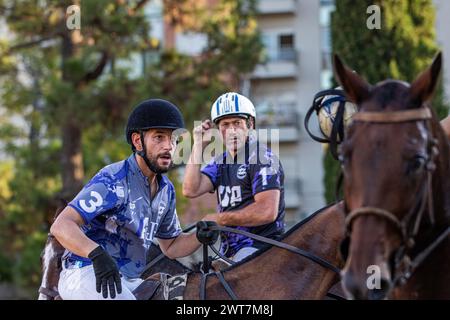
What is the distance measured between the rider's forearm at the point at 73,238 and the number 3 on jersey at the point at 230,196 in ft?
Result: 5.38

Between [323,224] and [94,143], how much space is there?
1793 cm

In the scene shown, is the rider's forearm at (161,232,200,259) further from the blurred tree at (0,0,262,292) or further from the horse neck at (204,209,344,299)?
the blurred tree at (0,0,262,292)

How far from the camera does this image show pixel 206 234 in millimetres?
6059

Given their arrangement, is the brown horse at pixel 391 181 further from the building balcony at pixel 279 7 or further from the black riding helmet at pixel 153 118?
the building balcony at pixel 279 7

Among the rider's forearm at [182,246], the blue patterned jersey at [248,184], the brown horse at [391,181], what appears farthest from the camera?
the blue patterned jersey at [248,184]

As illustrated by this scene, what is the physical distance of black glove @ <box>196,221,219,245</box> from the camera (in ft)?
19.9

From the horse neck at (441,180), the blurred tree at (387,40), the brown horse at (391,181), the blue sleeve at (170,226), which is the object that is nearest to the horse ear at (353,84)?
the brown horse at (391,181)

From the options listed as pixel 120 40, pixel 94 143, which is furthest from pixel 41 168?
pixel 120 40

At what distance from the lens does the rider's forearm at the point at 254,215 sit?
636cm

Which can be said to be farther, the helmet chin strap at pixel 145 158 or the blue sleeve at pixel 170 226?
the blue sleeve at pixel 170 226

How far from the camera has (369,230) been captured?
3.87 meters

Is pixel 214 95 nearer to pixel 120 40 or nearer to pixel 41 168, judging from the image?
pixel 120 40

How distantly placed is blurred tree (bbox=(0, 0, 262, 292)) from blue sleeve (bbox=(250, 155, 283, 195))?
43.6ft

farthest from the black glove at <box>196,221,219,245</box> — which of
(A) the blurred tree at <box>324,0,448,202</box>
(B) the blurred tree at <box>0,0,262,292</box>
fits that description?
(B) the blurred tree at <box>0,0,262,292</box>
